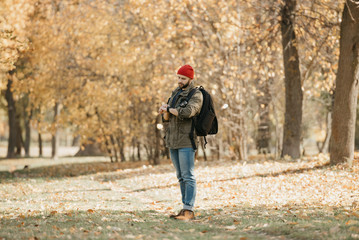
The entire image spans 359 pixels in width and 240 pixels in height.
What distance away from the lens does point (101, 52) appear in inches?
834

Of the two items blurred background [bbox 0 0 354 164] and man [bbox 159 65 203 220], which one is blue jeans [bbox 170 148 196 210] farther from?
blurred background [bbox 0 0 354 164]

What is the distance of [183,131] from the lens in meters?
6.59

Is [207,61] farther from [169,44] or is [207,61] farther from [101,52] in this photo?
[101,52]

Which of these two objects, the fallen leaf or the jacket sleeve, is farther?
the jacket sleeve

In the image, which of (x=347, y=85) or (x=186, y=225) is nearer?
(x=186, y=225)

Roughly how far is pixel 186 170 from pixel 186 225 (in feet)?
2.53

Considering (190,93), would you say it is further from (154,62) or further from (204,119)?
(154,62)

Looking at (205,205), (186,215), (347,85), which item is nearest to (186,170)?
(186,215)

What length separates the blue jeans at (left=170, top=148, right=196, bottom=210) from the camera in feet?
21.7

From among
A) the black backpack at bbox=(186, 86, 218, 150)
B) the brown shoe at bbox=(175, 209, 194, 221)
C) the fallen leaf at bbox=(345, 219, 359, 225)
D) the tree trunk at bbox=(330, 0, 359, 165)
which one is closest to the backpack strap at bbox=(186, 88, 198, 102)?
the black backpack at bbox=(186, 86, 218, 150)

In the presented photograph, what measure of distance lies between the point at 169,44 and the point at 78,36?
18.0ft

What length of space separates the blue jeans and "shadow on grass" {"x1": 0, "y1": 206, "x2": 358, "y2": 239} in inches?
13.9

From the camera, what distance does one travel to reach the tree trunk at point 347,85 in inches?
451

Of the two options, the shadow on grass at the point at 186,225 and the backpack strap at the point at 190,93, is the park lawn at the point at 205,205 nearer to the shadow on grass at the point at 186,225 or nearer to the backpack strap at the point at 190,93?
the shadow on grass at the point at 186,225
